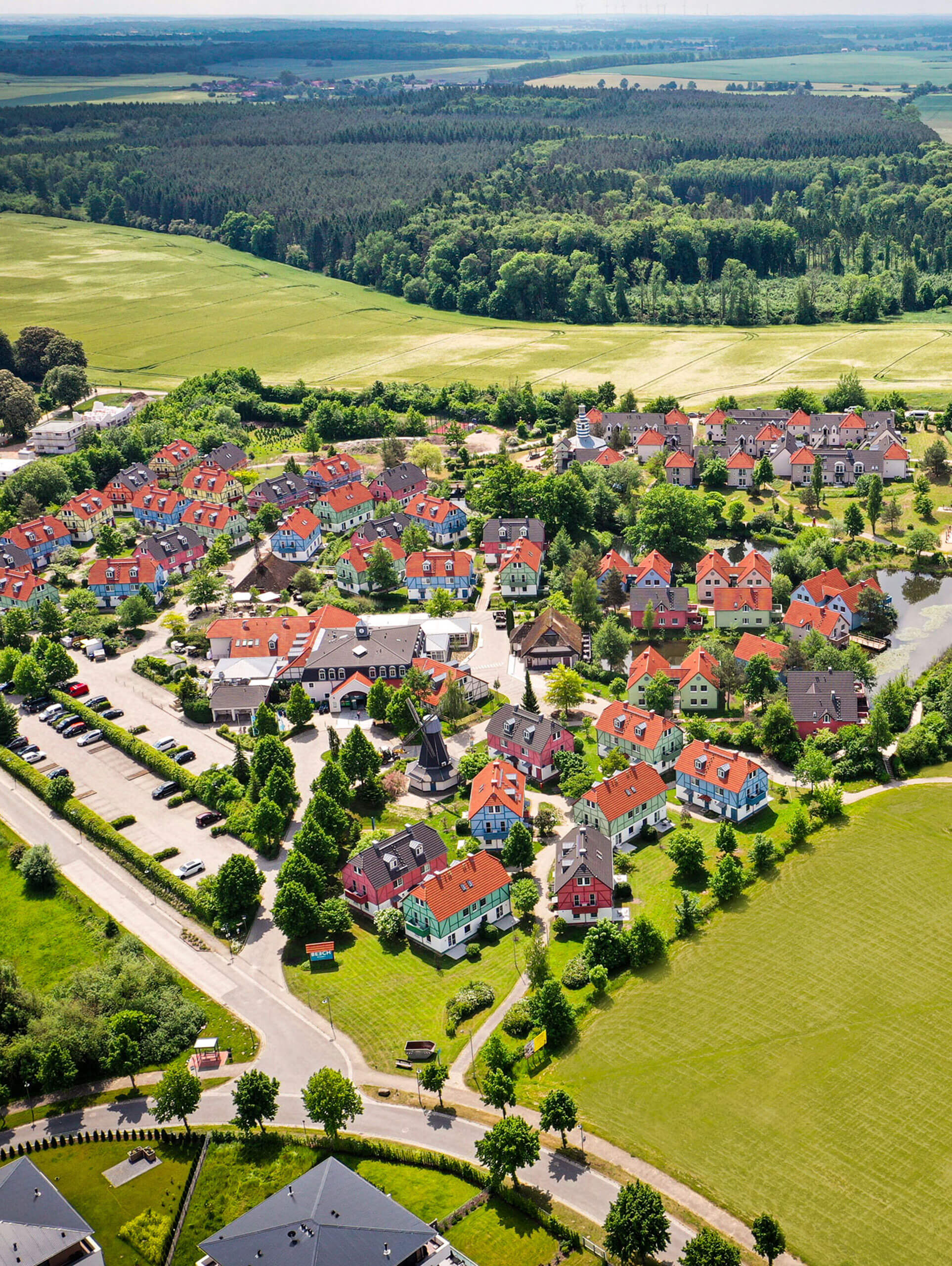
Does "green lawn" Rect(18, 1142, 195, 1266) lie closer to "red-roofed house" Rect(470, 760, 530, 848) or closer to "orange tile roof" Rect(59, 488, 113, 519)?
"red-roofed house" Rect(470, 760, 530, 848)

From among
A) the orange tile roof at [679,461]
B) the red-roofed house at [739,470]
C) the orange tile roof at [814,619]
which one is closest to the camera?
the orange tile roof at [814,619]

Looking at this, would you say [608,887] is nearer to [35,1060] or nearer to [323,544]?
[35,1060]

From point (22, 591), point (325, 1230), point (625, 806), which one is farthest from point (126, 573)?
point (325, 1230)

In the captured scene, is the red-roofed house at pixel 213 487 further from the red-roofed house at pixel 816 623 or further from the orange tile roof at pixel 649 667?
the red-roofed house at pixel 816 623

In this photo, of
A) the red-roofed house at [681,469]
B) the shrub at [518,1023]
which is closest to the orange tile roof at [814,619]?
the red-roofed house at [681,469]

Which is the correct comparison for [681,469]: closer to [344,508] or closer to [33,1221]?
[344,508]

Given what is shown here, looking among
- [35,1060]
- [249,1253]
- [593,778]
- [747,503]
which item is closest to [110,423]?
[747,503]
